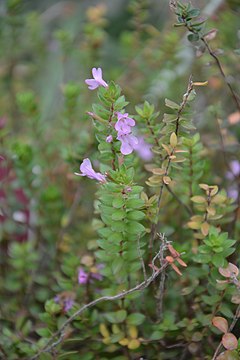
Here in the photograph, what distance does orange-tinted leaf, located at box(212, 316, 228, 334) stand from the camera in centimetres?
92

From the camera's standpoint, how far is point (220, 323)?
3.05ft

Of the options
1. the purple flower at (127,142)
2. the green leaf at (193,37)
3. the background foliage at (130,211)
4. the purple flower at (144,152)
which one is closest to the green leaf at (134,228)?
the background foliage at (130,211)

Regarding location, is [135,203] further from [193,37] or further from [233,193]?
[233,193]

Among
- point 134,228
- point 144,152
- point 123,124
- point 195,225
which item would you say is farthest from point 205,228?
point 144,152

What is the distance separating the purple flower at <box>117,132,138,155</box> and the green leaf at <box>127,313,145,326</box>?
343 mm

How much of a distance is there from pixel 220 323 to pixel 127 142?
1.13 ft

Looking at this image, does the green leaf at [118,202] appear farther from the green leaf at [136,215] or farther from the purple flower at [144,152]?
the purple flower at [144,152]

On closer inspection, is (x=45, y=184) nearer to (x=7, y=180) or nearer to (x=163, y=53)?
(x=7, y=180)

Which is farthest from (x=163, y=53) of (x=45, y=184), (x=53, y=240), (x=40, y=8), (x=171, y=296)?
(x=40, y=8)

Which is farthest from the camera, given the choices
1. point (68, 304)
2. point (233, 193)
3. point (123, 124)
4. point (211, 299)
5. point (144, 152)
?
point (144, 152)

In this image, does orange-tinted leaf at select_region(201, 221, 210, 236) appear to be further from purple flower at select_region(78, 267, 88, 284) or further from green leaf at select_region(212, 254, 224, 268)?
purple flower at select_region(78, 267, 88, 284)

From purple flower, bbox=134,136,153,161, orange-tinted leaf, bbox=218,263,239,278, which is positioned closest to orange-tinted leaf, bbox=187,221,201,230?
orange-tinted leaf, bbox=218,263,239,278

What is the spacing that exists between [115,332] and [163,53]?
95 cm

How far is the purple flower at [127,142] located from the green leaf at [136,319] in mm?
343
